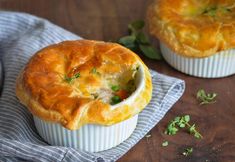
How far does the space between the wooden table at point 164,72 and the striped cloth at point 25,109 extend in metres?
0.03

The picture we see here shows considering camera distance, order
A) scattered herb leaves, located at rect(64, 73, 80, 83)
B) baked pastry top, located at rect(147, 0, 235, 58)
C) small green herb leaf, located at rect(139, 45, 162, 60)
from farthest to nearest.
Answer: small green herb leaf, located at rect(139, 45, 162, 60) < baked pastry top, located at rect(147, 0, 235, 58) < scattered herb leaves, located at rect(64, 73, 80, 83)

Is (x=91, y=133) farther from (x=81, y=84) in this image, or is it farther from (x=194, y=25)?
(x=194, y=25)

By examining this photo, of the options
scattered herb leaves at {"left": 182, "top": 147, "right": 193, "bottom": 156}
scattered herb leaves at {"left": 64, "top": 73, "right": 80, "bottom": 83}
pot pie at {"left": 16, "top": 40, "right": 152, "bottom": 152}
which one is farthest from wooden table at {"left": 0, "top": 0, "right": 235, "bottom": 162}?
scattered herb leaves at {"left": 64, "top": 73, "right": 80, "bottom": 83}

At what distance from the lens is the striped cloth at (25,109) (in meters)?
1.44

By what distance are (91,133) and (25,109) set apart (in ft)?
0.88

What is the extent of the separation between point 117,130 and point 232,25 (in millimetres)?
523

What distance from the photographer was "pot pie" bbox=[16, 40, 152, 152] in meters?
1.42

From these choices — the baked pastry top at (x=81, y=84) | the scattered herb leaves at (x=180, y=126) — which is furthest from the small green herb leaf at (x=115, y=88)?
the scattered herb leaves at (x=180, y=126)

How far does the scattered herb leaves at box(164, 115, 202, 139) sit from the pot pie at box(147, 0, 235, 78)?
0.22 m

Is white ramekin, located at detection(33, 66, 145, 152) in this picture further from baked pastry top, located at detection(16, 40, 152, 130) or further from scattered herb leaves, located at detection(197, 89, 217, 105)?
scattered herb leaves, located at detection(197, 89, 217, 105)

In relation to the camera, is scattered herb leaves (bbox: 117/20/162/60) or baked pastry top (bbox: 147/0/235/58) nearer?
baked pastry top (bbox: 147/0/235/58)

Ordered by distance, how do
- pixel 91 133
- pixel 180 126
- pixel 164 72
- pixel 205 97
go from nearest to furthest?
pixel 91 133 → pixel 180 126 → pixel 205 97 → pixel 164 72

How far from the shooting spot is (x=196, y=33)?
1.72 m

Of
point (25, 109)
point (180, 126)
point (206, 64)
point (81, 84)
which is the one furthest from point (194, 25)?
point (25, 109)
